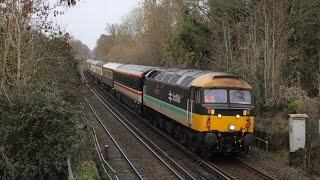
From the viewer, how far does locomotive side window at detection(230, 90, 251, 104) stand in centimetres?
1645

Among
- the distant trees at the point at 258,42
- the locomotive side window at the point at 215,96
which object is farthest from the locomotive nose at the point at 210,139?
the distant trees at the point at 258,42

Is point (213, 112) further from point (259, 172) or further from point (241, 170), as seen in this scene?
point (259, 172)

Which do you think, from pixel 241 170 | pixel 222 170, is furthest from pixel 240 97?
pixel 222 170

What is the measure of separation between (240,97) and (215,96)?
3.02ft

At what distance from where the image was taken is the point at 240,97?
16.6m

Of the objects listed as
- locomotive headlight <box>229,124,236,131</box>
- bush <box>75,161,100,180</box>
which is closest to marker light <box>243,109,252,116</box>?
locomotive headlight <box>229,124,236,131</box>

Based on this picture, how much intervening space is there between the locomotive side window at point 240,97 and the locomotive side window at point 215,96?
0.81 feet

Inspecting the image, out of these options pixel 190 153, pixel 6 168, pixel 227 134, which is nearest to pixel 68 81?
pixel 190 153

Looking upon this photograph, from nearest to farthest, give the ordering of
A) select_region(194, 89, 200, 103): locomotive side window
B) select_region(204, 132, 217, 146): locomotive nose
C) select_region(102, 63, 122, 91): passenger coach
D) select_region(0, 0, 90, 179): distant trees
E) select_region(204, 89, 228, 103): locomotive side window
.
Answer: select_region(0, 0, 90, 179): distant trees
select_region(204, 132, 217, 146): locomotive nose
select_region(204, 89, 228, 103): locomotive side window
select_region(194, 89, 200, 103): locomotive side window
select_region(102, 63, 122, 91): passenger coach

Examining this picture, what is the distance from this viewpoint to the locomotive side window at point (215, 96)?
16234 millimetres

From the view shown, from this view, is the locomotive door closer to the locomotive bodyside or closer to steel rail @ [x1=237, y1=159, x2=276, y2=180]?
the locomotive bodyside

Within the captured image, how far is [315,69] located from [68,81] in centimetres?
1323

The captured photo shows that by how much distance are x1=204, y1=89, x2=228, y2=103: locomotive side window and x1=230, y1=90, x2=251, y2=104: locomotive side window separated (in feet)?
0.81

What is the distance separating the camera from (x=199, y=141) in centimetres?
1644
